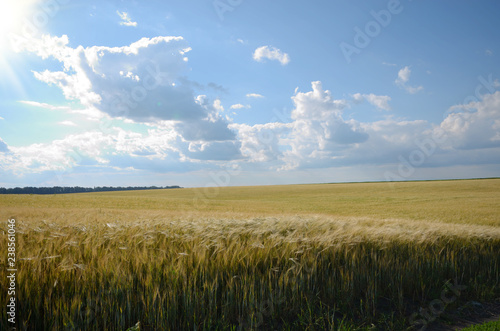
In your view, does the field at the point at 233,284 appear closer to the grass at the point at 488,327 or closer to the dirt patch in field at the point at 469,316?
the dirt patch in field at the point at 469,316

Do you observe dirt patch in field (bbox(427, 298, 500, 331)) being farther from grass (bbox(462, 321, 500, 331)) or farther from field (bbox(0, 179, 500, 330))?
grass (bbox(462, 321, 500, 331))

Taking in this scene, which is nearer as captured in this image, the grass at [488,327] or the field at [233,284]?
the field at [233,284]

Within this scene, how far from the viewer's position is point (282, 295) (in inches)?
129

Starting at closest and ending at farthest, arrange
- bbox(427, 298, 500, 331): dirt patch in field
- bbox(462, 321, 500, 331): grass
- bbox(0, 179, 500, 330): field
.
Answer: bbox(0, 179, 500, 330): field, bbox(462, 321, 500, 331): grass, bbox(427, 298, 500, 331): dirt patch in field

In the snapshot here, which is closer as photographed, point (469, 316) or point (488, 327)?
point (488, 327)

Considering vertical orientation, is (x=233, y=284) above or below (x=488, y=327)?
above

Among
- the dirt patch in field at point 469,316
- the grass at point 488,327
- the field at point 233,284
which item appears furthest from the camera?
the dirt patch in field at point 469,316

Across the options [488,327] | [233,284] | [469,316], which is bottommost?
[469,316]

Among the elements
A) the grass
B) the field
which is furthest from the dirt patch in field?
the grass

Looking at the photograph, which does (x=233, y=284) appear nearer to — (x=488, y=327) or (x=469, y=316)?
(x=488, y=327)

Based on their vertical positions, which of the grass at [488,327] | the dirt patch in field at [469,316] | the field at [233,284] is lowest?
the dirt patch in field at [469,316]

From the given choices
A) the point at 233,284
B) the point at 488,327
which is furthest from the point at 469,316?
the point at 233,284

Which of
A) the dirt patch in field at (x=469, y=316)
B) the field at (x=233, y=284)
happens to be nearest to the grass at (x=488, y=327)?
the dirt patch in field at (x=469, y=316)

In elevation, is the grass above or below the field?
below
